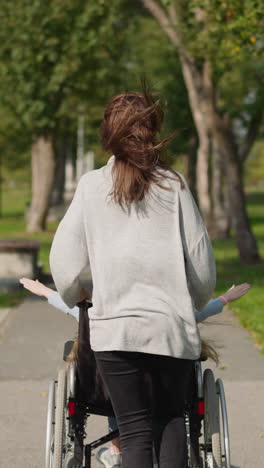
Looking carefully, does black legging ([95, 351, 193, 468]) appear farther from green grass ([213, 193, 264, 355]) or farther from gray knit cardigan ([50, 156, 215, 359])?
green grass ([213, 193, 264, 355])

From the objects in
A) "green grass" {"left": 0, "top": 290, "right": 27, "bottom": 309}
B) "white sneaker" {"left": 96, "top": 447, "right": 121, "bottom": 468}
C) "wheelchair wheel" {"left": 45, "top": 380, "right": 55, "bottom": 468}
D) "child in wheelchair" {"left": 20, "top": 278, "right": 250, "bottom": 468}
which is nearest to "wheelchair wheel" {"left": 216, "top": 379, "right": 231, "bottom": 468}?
"child in wheelchair" {"left": 20, "top": 278, "right": 250, "bottom": 468}

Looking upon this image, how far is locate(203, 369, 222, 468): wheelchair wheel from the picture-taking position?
3.74m

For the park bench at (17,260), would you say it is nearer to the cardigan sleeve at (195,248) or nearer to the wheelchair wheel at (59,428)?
the wheelchair wheel at (59,428)

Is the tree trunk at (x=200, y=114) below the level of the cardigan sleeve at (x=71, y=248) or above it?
above

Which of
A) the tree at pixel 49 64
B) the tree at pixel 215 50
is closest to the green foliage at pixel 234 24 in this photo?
the tree at pixel 215 50

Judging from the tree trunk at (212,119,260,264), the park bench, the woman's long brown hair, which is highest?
the tree trunk at (212,119,260,264)

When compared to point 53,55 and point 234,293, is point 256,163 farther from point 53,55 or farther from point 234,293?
point 234,293

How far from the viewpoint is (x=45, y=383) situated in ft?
23.4

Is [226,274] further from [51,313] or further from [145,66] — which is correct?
[145,66]

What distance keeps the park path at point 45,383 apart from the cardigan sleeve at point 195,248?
564 millimetres

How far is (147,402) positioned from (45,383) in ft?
12.5

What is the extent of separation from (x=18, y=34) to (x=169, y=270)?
2027cm

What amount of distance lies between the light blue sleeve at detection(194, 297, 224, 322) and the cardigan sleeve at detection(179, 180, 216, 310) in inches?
10.0

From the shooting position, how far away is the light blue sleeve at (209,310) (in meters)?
3.75
